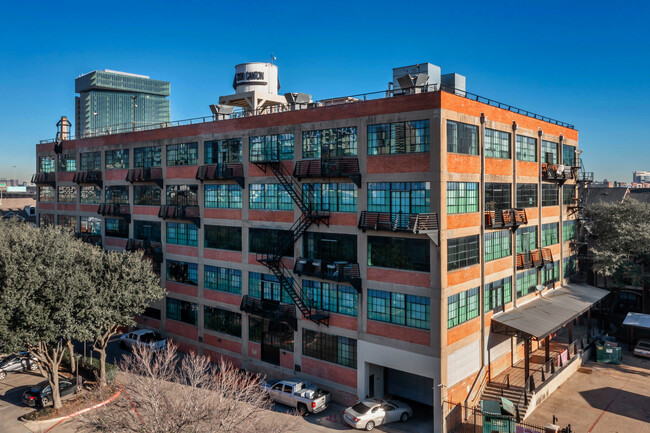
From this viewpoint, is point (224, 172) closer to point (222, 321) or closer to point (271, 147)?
point (271, 147)

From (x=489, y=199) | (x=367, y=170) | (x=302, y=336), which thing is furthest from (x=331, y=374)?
(x=489, y=199)

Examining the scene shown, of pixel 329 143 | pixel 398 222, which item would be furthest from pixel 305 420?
pixel 329 143

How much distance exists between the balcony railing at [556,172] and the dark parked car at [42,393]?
131 feet

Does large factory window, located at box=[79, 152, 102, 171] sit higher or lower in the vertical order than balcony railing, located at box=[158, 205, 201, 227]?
higher

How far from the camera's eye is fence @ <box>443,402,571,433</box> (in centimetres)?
2594

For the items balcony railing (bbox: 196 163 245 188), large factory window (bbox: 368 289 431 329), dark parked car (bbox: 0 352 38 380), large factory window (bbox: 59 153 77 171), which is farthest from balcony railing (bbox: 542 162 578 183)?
large factory window (bbox: 59 153 77 171)

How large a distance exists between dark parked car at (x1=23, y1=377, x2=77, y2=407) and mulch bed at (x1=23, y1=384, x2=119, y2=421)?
510 millimetres

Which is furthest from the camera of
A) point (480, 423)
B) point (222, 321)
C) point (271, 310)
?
point (222, 321)

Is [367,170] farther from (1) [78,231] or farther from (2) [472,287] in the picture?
(1) [78,231]

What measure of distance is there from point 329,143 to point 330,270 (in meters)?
8.62

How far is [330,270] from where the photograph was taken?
31188 millimetres

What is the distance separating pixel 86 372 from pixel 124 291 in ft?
29.8

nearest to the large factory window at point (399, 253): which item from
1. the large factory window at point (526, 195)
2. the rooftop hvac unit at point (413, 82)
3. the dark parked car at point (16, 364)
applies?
the rooftop hvac unit at point (413, 82)

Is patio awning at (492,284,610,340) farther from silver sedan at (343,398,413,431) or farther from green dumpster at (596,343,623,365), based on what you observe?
silver sedan at (343,398,413,431)
